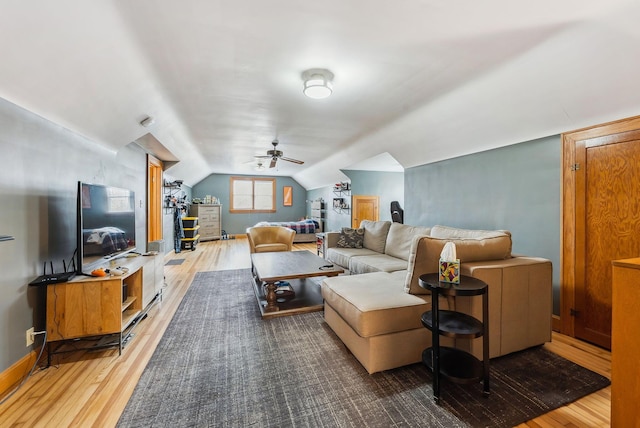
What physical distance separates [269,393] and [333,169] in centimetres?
607

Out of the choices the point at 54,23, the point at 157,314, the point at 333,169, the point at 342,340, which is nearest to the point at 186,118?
the point at 54,23

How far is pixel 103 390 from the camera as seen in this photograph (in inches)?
67.1

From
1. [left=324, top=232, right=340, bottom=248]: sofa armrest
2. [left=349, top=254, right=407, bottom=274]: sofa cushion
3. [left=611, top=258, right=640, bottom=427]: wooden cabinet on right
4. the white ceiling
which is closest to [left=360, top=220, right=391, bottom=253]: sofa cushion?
[left=349, top=254, right=407, bottom=274]: sofa cushion

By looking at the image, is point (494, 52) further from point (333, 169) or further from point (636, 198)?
point (333, 169)

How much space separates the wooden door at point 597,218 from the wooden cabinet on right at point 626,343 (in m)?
1.38

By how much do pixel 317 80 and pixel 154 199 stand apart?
4.50 meters

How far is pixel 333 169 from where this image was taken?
7223mm

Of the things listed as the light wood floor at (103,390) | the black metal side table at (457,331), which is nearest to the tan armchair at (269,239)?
the light wood floor at (103,390)

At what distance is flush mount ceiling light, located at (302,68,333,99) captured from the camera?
2.35 metres

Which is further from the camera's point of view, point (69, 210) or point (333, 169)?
point (333, 169)

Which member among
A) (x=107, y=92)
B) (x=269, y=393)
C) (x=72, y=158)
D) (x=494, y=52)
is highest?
(x=494, y=52)

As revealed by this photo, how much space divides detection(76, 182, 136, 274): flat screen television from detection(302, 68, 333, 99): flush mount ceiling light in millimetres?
2076

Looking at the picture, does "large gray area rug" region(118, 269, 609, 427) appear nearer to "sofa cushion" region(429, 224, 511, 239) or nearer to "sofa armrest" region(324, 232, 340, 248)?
"sofa cushion" region(429, 224, 511, 239)

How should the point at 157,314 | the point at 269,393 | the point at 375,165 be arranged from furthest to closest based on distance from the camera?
the point at 375,165, the point at 157,314, the point at 269,393
